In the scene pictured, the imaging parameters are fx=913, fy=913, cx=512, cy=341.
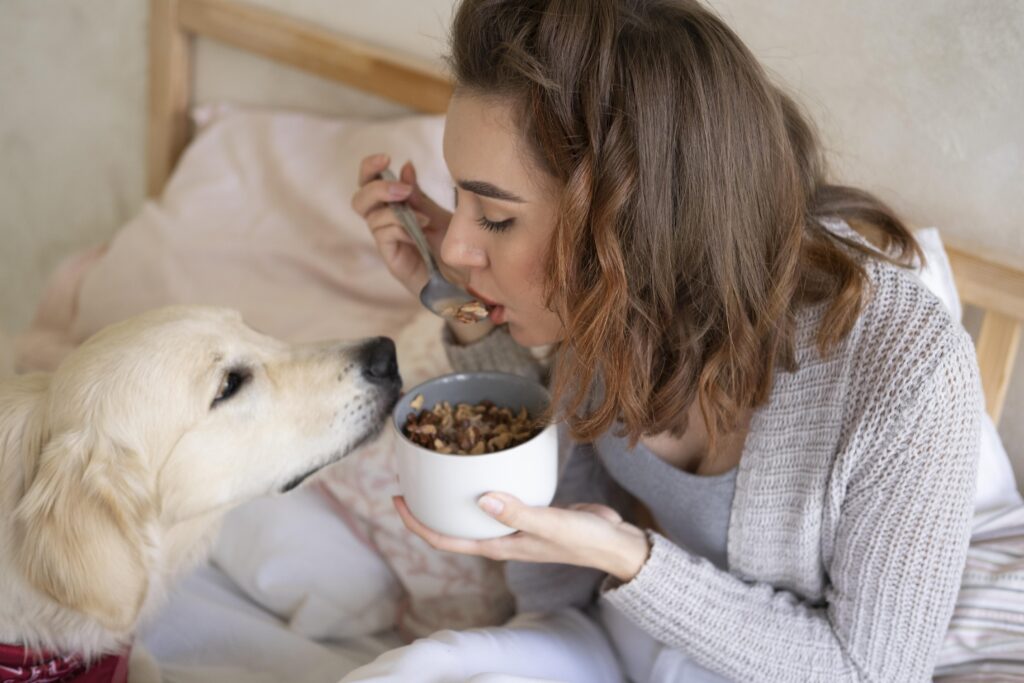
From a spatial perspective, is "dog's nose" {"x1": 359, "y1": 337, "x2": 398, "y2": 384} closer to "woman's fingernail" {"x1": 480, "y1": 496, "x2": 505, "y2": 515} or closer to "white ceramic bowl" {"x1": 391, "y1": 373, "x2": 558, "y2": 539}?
"white ceramic bowl" {"x1": 391, "y1": 373, "x2": 558, "y2": 539}

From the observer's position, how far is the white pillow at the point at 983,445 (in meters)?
1.29

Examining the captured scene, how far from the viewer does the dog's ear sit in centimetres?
103

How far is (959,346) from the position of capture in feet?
3.40

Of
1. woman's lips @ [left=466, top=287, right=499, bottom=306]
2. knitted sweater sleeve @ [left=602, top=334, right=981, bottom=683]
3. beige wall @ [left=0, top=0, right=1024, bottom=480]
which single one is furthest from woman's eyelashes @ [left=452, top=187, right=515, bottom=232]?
beige wall @ [left=0, top=0, right=1024, bottom=480]

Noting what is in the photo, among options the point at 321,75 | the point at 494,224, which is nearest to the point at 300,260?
the point at 321,75

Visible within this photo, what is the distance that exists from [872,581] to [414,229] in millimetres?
787

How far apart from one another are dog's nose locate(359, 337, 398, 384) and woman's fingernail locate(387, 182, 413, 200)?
0.72 feet

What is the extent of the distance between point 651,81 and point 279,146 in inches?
49.8

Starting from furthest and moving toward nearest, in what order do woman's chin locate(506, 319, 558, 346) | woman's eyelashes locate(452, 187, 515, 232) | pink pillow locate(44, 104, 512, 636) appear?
pink pillow locate(44, 104, 512, 636)
woman's chin locate(506, 319, 558, 346)
woman's eyelashes locate(452, 187, 515, 232)

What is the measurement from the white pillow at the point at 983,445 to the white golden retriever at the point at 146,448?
79 centimetres

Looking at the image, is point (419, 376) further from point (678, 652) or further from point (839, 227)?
point (839, 227)

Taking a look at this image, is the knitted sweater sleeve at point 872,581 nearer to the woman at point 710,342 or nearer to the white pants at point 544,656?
Answer: the woman at point 710,342

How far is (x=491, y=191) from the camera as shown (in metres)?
1.04

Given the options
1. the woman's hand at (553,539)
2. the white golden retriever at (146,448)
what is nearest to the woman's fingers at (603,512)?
the woman's hand at (553,539)
